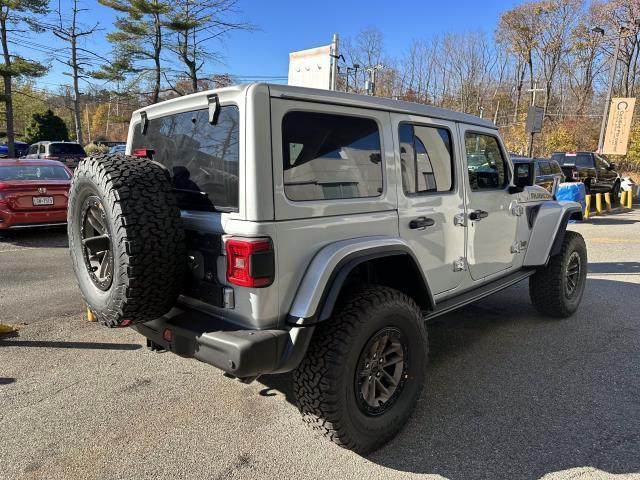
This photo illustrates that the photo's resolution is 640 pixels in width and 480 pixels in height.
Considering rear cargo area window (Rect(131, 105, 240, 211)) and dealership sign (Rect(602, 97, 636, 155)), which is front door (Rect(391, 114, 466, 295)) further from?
dealership sign (Rect(602, 97, 636, 155))

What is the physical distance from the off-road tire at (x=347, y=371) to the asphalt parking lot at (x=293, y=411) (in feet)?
0.57

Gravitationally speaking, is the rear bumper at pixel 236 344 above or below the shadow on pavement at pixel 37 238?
above

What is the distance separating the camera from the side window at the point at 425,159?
9.91 ft

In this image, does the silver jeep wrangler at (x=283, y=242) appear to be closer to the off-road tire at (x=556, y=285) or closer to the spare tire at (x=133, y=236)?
the spare tire at (x=133, y=236)

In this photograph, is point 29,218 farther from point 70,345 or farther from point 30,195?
point 70,345

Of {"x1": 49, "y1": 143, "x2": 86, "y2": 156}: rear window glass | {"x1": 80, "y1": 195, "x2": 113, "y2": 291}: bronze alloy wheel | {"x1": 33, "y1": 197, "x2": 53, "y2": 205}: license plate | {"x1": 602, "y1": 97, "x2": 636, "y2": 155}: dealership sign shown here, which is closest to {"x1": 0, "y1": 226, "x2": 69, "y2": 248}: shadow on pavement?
{"x1": 33, "y1": 197, "x2": 53, "y2": 205}: license plate

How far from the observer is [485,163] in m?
3.86

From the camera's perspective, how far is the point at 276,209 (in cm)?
226

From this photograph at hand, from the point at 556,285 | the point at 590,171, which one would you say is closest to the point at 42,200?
the point at 556,285

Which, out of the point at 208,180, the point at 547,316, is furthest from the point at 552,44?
the point at 208,180

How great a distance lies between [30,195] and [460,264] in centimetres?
752

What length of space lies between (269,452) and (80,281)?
61.0 inches

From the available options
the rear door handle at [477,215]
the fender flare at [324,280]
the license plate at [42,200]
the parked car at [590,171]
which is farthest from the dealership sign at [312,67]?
the fender flare at [324,280]

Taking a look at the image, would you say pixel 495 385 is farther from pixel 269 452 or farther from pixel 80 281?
pixel 80 281
